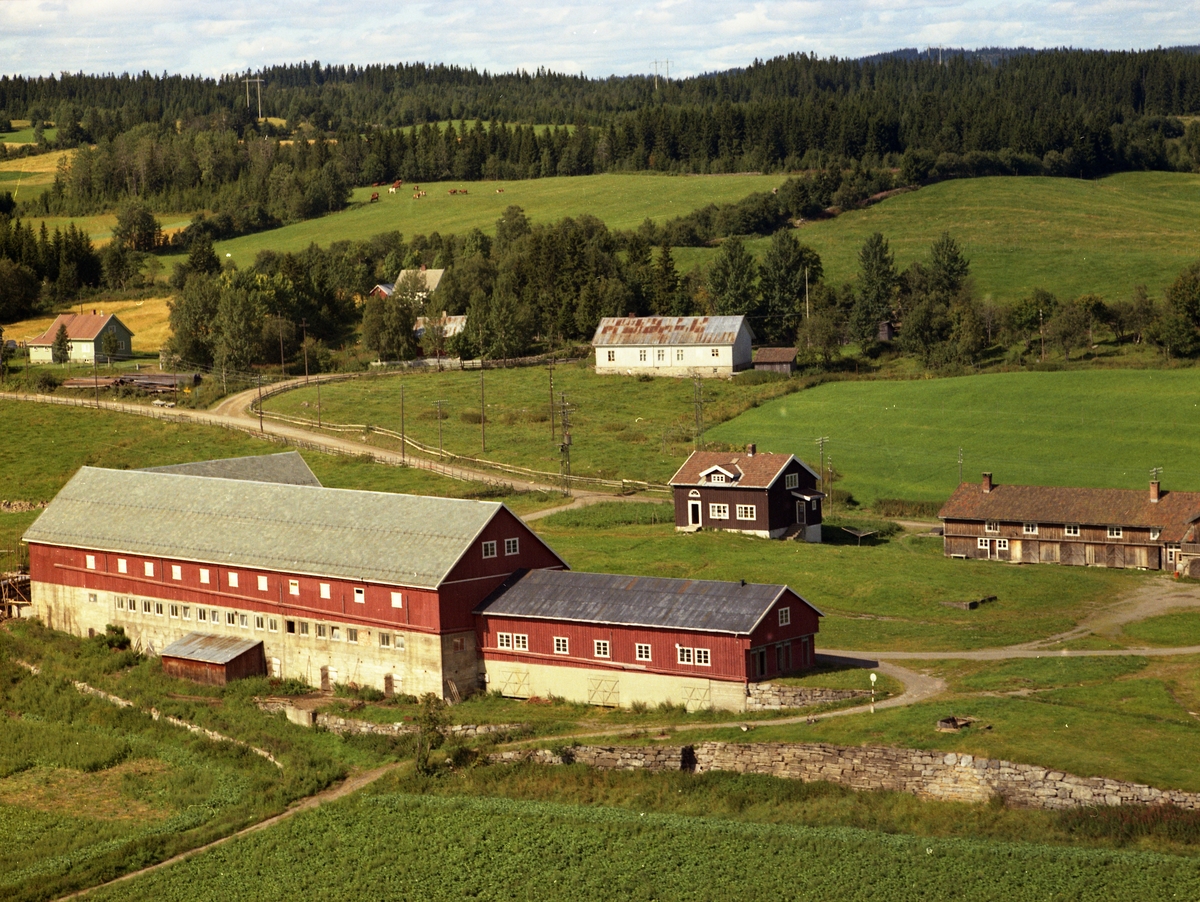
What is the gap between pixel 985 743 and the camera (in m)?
44.8

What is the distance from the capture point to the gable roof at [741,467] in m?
82.9

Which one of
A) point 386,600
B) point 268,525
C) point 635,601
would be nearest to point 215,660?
point 268,525

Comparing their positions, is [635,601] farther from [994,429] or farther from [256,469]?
[994,429]

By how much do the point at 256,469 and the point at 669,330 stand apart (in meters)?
61.3

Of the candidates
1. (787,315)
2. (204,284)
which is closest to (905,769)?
(787,315)

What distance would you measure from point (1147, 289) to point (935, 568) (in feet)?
259

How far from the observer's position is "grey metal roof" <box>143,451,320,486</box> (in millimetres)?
75188

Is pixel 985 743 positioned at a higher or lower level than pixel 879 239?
lower

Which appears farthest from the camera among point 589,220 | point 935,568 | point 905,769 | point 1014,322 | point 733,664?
point 589,220

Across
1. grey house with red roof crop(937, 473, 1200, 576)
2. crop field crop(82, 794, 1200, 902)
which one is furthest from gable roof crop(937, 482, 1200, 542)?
crop field crop(82, 794, 1200, 902)

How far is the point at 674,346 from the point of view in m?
130

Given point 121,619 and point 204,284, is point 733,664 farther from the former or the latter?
point 204,284

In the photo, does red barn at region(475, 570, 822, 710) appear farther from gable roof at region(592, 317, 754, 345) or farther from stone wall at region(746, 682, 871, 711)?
gable roof at region(592, 317, 754, 345)

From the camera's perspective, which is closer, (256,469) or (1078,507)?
(256,469)
